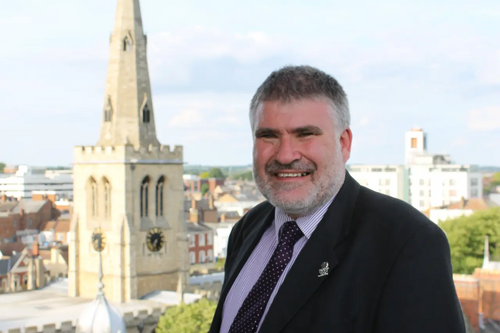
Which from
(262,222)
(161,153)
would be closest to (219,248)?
(161,153)

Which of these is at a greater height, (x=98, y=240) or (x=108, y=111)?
(x=108, y=111)

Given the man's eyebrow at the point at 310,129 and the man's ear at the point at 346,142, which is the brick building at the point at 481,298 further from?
the man's eyebrow at the point at 310,129

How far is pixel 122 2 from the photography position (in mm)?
50812

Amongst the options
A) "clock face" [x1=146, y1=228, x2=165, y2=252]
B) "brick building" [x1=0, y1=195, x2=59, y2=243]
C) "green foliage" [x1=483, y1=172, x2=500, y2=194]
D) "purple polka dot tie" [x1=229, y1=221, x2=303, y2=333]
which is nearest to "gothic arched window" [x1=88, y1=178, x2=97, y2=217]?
"clock face" [x1=146, y1=228, x2=165, y2=252]

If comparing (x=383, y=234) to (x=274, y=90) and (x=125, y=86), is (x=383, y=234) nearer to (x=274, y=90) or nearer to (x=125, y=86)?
(x=274, y=90)

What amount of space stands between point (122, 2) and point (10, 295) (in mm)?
18615

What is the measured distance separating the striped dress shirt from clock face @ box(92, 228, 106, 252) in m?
47.3

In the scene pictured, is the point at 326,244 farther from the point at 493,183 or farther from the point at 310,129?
the point at 493,183

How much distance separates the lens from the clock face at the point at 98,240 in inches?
2019

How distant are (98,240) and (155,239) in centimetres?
340

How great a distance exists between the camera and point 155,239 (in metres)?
51.7

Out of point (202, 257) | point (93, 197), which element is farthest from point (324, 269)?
point (202, 257)

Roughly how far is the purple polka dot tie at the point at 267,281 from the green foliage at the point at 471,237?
2052 inches

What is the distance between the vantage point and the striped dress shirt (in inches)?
172
